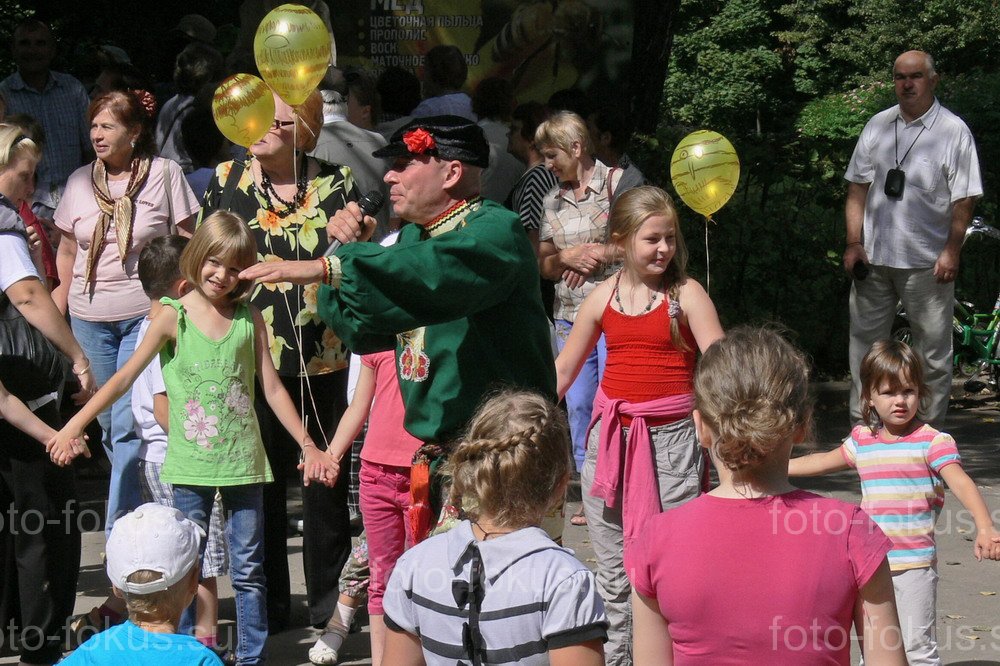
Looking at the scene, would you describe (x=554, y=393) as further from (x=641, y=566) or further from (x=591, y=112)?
(x=591, y=112)

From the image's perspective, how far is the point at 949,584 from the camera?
621cm

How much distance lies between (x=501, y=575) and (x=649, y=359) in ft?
7.59

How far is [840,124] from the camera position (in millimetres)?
27797

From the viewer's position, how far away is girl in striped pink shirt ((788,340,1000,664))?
14.8ft

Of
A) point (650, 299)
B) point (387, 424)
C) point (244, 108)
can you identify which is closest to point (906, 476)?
point (650, 299)

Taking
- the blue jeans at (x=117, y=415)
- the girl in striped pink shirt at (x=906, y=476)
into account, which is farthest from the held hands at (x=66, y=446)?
the girl in striped pink shirt at (x=906, y=476)

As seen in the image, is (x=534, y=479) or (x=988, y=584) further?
(x=988, y=584)

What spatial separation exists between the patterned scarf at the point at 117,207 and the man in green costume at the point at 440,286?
249cm

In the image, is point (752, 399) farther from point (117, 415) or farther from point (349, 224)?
point (117, 415)

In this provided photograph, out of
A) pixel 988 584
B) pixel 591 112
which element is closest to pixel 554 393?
pixel 988 584

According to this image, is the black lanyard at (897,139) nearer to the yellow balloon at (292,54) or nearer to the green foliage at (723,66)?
the yellow balloon at (292,54)

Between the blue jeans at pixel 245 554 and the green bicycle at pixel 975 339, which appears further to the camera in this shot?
the green bicycle at pixel 975 339

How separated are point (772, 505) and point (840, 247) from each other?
8392 millimetres

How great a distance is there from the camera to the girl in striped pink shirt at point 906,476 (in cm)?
451
